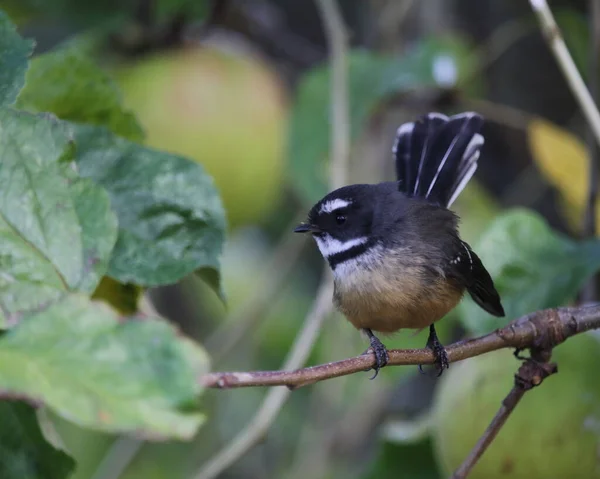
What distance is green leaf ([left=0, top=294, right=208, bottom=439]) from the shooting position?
62 centimetres

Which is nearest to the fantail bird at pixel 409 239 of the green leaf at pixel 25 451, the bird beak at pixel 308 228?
the bird beak at pixel 308 228

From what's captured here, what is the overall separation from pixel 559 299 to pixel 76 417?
0.96 meters

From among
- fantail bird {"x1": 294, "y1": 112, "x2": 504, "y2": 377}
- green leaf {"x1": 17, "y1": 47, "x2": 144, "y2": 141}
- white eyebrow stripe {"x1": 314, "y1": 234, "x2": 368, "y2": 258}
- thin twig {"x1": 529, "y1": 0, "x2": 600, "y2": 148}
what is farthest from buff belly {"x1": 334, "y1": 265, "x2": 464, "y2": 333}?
green leaf {"x1": 17, "y1": 47, "x2": 144, "y2": 141}

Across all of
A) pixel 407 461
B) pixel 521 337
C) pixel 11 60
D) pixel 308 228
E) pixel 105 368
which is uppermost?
pixel 11 60

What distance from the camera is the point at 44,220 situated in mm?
844

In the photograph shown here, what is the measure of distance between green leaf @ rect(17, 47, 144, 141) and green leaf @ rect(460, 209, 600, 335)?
607 mm

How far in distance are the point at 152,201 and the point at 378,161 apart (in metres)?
1.43

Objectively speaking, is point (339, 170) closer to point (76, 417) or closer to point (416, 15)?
point (416, 15)

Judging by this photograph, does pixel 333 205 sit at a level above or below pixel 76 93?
below

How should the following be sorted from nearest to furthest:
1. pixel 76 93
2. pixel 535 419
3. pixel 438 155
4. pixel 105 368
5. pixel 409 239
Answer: pixel 105 368, pixel 76 93, pixel 535 419, pixel 409 239, pixel 438 155

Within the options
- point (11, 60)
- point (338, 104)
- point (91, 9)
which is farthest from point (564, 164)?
point (11, 60)

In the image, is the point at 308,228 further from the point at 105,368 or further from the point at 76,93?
the point at 105,368

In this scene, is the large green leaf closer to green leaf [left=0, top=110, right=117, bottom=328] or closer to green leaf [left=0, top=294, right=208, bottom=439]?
green leaf [left=0, top=110, right=117, bottom=328]

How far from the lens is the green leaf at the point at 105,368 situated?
0.62m
